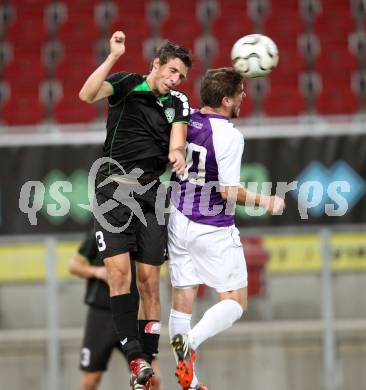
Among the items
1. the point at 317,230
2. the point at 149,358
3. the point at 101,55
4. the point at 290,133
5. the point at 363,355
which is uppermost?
the point at 101,55

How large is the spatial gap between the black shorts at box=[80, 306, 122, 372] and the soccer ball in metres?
2.85

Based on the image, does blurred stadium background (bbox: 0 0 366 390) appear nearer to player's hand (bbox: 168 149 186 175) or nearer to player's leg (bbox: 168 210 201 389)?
player's leg (bbox: 168 210 201 389)

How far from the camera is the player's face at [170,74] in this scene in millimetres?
5680

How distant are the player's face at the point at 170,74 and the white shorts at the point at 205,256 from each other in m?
0.88

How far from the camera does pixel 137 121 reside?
5.77 meters

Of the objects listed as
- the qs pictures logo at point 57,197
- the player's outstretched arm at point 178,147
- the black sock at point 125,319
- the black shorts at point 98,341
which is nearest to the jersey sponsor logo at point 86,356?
the black shorts at point 98,341

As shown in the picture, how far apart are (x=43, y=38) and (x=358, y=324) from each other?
8409 millimetres

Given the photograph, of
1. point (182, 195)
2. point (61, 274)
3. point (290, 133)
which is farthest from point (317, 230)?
point (182, 195)

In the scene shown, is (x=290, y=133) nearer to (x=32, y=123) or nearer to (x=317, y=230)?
(x=317, y=230)

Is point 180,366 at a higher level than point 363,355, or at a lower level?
higher

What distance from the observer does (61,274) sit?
9.20 metres

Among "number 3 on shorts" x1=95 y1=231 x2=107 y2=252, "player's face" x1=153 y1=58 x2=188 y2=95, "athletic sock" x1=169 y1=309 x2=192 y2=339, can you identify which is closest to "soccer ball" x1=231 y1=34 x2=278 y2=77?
"player's face" x1=153 y1=58 x2=188 y2=95

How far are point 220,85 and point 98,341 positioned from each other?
9.87ft

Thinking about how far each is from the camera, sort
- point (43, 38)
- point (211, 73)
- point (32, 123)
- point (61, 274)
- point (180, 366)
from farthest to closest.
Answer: point (43, 38) → point (32, 123) → point (61, 274) → point (211, 73) → point (180, 366)
